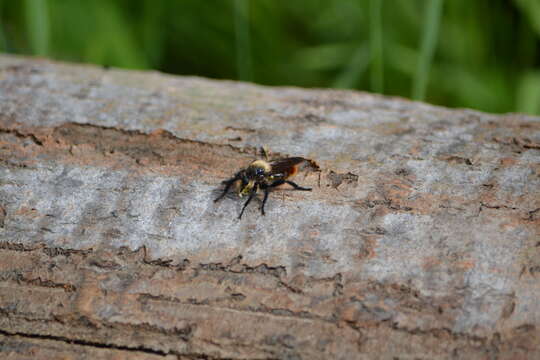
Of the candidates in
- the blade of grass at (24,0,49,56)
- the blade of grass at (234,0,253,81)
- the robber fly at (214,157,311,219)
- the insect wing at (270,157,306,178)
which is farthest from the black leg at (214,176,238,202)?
the blade of grass at (24,0,49,56)

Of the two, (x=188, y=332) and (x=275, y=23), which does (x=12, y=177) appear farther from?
(x=275, y=23)

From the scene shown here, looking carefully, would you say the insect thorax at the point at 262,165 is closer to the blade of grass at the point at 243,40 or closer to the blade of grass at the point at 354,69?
the blade of grass at the point at 243,40

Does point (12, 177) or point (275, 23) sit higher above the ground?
point (275, 23)

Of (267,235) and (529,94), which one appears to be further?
(529,94)

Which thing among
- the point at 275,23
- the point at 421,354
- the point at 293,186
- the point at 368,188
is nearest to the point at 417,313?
the point at 421,354

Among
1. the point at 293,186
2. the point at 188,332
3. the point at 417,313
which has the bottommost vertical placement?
the point at 188,332

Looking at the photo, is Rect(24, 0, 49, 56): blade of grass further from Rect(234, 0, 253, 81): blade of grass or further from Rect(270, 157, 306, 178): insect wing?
Rect(270, 157, 306, 178): insect wing

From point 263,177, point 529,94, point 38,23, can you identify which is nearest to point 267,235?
point 263,177

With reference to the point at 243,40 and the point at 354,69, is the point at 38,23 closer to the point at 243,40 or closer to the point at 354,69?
the point at 243,40
